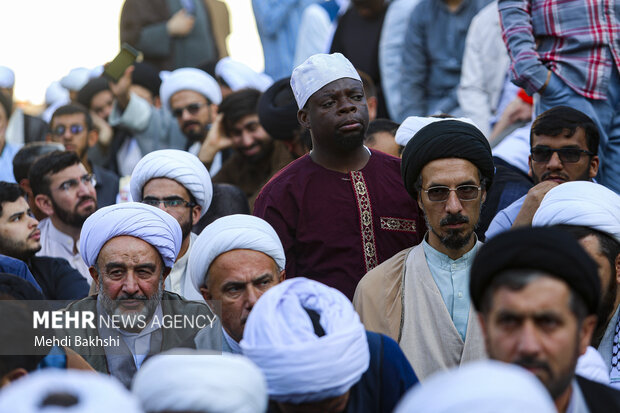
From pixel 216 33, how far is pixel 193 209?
19.7 feet

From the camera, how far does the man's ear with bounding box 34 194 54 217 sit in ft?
22.5

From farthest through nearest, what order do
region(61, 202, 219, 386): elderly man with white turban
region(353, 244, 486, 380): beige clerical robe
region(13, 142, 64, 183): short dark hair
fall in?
region(13, 142, 64, 183): short dark hair < region(61, 202, 219, 386): elderly man with white turban < region(353, 244, 486, 380): beige clerical robe

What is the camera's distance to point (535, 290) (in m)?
3.02

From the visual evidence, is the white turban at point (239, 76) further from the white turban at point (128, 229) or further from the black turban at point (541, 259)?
the black turban at point (541, 259)

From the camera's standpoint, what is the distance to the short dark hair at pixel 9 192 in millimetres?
6023

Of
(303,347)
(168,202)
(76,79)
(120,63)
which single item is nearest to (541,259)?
(303,347)

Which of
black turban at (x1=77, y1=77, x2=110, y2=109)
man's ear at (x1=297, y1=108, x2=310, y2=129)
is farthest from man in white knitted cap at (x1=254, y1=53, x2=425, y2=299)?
black turban at (x1=77, y1=77, x2=110, y2=109)

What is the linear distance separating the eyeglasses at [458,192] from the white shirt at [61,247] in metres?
2.87

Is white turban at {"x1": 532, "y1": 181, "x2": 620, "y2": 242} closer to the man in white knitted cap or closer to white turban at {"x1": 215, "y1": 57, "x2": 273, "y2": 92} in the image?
the man in white knitted cap

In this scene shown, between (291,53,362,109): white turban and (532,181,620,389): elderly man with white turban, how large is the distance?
1.32 metres

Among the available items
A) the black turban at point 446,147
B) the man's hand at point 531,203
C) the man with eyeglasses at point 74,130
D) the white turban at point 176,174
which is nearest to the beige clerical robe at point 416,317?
the black turban at point 446,147

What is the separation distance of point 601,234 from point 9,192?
3472 mm

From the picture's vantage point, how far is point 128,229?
5047 millimetres

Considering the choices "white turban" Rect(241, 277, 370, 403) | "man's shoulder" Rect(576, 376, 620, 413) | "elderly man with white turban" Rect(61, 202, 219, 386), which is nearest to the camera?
"man's shoulder" Rect(576, 376, 620, 413)
